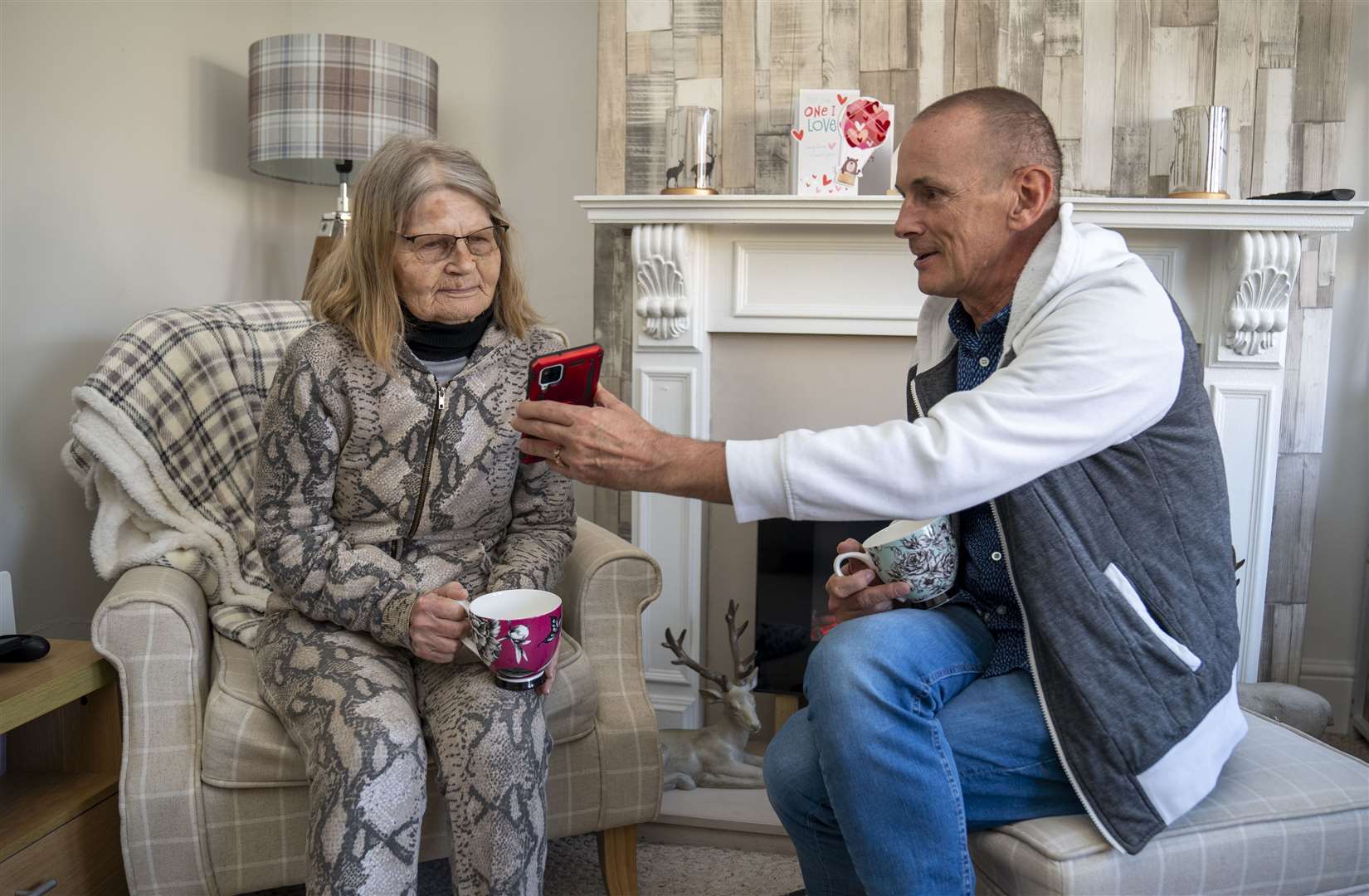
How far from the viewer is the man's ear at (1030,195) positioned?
1.24 metres

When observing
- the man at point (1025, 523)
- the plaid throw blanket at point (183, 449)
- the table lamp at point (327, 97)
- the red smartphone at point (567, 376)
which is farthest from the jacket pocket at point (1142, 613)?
the table lamp at point (327, 97)

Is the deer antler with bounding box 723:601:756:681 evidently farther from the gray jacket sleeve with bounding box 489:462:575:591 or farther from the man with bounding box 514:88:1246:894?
the man with bounding box 514:88:1246:894

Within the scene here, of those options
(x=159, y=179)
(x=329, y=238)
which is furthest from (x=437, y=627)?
(x=159, y=179)

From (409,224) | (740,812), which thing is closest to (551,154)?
(409,224)

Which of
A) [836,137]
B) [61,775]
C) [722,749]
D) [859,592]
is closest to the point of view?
[859,592]

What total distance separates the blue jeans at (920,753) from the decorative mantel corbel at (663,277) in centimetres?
123

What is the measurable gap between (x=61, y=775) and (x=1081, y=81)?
232 cm

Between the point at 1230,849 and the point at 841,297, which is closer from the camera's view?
the point at 1230,849

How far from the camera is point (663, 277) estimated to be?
234 cm

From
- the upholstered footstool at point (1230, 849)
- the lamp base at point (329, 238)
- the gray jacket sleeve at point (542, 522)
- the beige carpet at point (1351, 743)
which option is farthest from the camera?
the lamp base at point (329, 238)

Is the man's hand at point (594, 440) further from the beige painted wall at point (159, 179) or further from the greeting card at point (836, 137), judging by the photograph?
the beige painted wall at point (159, 179)

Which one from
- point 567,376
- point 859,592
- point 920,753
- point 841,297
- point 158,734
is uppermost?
point 841,297

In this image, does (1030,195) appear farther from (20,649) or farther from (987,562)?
(20,649)

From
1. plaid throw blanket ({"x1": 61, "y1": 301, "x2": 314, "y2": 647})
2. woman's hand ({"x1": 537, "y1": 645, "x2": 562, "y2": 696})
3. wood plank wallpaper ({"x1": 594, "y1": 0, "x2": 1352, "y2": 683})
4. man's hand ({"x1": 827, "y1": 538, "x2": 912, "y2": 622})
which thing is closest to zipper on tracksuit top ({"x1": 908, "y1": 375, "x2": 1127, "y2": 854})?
man's hand ({"x1": 827, "y1": 538, "x2": 912, "y2": 622})
